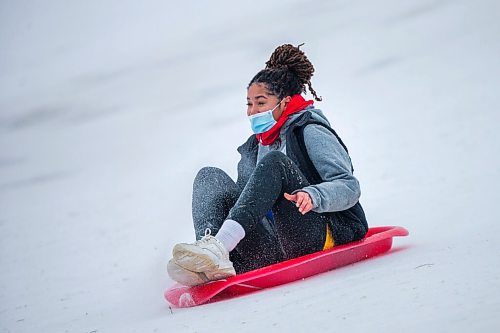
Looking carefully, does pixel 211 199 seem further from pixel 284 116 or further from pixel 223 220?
pixel 284 116

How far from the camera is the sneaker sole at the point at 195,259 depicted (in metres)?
2.73

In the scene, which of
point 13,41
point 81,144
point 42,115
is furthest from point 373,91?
Result: point 13,41

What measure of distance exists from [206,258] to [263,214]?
0.28 metres

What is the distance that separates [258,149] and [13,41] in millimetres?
12346

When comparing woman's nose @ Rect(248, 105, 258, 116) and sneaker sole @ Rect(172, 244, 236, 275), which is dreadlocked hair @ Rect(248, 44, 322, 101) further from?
sneaker sole @ Rect(172, 244, 236, 275)

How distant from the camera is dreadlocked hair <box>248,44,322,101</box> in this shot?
342 cm

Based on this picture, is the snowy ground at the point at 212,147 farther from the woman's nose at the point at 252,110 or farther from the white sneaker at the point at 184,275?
the woman's nose at the point at 252,110

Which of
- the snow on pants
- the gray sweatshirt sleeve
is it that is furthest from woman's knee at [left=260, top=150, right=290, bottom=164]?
the gray sweatshirt sleeve

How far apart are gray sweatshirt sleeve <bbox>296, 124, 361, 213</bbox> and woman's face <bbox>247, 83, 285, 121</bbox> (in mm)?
238

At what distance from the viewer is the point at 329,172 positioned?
10.1 feet

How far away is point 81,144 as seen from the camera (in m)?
9.37

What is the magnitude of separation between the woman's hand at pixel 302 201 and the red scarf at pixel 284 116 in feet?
1.78

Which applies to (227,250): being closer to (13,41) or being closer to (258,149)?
(258,149)

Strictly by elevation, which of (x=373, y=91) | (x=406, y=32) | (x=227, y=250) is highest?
(x=406, y=32)
